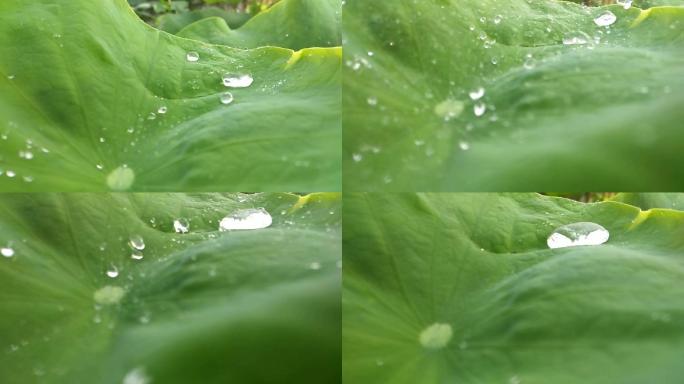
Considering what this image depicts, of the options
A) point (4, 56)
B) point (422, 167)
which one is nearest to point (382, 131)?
point (422, 167)

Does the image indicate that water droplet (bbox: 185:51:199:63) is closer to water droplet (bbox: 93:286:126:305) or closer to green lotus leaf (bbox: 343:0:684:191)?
green lotus leaf (bbox: 343:0:684:191)

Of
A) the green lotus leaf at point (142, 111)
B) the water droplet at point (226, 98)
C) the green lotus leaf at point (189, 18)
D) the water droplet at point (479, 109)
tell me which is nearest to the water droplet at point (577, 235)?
the water droplet at point (479, 109)

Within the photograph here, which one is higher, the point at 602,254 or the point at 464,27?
the point at 464,27

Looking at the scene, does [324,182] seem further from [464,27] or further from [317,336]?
[464,27]

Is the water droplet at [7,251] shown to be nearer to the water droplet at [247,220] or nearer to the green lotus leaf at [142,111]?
the green lotus leaf at [142,111]

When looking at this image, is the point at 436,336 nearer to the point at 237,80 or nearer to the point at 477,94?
the point at 477,94

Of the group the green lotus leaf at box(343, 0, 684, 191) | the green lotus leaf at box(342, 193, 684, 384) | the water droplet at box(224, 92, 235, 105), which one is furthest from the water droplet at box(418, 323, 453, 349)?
the water droplet at box(224, 92, 235, 105)
